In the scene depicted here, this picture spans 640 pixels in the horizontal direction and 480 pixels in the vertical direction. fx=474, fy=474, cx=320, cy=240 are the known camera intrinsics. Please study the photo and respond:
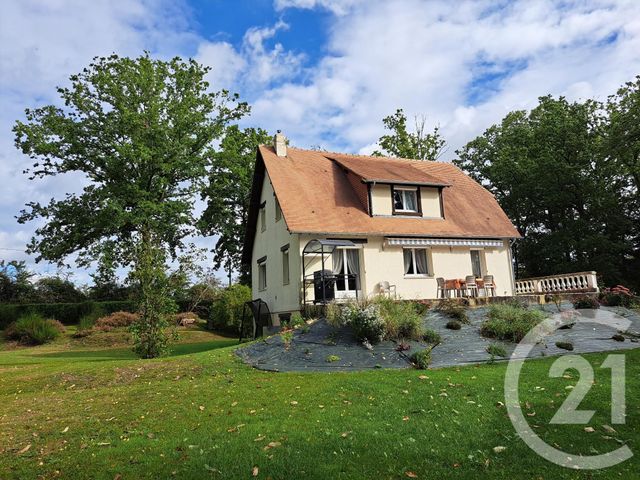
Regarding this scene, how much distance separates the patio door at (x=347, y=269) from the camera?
871 inches

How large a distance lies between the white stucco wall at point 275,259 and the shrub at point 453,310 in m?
6.45

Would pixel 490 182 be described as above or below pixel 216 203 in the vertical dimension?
above

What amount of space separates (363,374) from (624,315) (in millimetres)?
12879

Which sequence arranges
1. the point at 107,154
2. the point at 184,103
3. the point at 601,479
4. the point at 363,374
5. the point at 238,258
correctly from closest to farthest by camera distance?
the point at 601,479, the point at 363,374, the point at 107,154, the point at 184,103, the point at 238,258

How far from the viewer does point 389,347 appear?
14070 mm

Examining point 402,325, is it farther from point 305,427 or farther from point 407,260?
point 407,260

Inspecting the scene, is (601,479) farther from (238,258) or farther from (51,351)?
(238,258)

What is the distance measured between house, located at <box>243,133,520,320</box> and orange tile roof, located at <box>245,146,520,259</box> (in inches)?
2.3

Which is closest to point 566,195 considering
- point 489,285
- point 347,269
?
point 489,285

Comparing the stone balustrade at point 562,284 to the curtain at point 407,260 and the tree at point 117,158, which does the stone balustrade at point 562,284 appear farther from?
the tree at point 117,158

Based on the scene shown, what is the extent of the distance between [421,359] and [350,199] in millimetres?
13020

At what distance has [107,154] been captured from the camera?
113 ft

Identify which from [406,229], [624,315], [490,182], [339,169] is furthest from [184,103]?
[624,315]

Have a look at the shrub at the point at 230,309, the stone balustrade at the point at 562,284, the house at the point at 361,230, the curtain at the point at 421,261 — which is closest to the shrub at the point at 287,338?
the house at the point at 361,230
